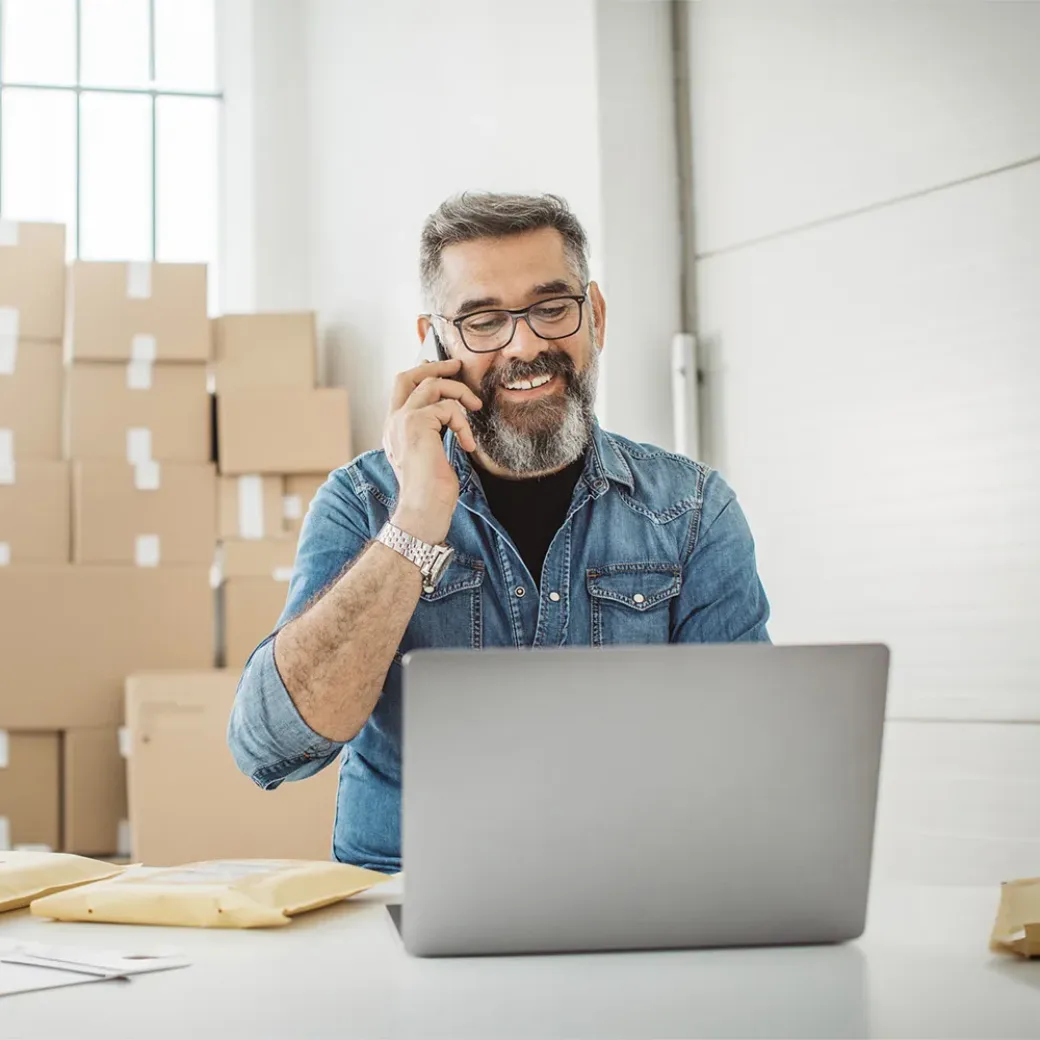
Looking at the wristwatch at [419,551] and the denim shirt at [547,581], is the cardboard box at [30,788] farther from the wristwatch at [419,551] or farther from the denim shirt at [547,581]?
the wristwatch at [419,551]

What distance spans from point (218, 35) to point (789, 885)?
150 inches

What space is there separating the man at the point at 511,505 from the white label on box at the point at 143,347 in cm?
190

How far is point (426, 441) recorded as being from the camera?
150 cm

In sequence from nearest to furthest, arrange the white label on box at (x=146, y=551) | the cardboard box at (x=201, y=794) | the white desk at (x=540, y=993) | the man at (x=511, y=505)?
the white desk at (x=540, y=993) < the man at (x=511, y=505) < the cardboard box at (x=201, y=794) < the white label on box at (x=146, y=551)

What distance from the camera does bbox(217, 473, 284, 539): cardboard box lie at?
3422mm

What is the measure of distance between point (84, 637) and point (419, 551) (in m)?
2.07

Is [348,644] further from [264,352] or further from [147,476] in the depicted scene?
[264,352]

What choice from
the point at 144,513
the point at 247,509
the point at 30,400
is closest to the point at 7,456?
the point at 30,400

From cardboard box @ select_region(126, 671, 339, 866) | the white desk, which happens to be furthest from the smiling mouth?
cardboard box @ select_region(126, 671, 339, 866)

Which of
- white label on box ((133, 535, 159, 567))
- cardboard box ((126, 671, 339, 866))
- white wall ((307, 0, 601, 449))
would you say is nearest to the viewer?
white wall ((307, 0, 601, 449))

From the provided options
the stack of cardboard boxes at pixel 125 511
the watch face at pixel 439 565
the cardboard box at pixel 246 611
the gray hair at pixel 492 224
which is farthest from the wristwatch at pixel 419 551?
the cardboard box at pixel 246 611

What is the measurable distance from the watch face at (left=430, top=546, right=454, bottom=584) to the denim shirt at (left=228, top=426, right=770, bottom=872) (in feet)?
0.21

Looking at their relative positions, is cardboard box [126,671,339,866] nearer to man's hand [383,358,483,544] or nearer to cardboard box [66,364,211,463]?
cardboard box [66,364,211,463]

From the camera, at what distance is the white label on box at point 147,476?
3.35 m
